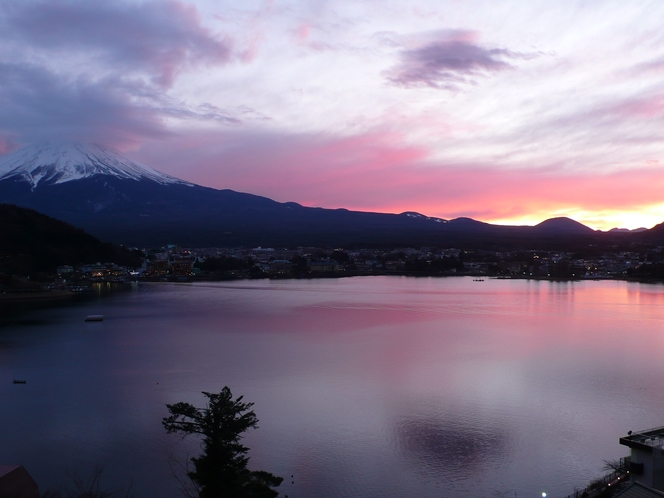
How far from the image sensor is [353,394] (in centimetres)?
360

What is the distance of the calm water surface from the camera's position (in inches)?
97.9

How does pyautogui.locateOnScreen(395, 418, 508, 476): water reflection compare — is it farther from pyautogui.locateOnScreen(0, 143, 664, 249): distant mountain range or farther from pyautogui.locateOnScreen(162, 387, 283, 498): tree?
pyautogui.locateOnScreen(0, 143, 664, 249): distant mountain range

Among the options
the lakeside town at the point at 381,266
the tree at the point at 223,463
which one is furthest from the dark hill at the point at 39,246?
the tree at the point at 223,463

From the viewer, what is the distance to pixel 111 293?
11.1m

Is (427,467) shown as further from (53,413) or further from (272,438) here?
(53,413)

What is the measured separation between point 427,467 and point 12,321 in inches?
240

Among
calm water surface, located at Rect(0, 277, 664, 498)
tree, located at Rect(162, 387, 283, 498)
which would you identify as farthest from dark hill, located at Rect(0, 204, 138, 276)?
tree, located at Rect(162, 387, 283, 498)

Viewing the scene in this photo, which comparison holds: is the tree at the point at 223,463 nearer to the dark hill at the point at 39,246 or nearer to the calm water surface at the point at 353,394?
the calm water surface at the point at 353,394

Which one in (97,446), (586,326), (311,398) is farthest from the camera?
(586,326)

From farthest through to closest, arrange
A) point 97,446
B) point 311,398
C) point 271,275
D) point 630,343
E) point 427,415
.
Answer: point 271,275 → point 630,343 → point 311,398 → point 427,415 → point 97,446

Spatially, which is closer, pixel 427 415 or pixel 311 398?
pixel 427 415

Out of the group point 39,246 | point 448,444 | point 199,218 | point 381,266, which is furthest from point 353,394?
point 199,218

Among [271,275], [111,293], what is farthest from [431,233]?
[111,293]

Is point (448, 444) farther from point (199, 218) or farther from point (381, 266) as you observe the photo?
point (199, 218)
